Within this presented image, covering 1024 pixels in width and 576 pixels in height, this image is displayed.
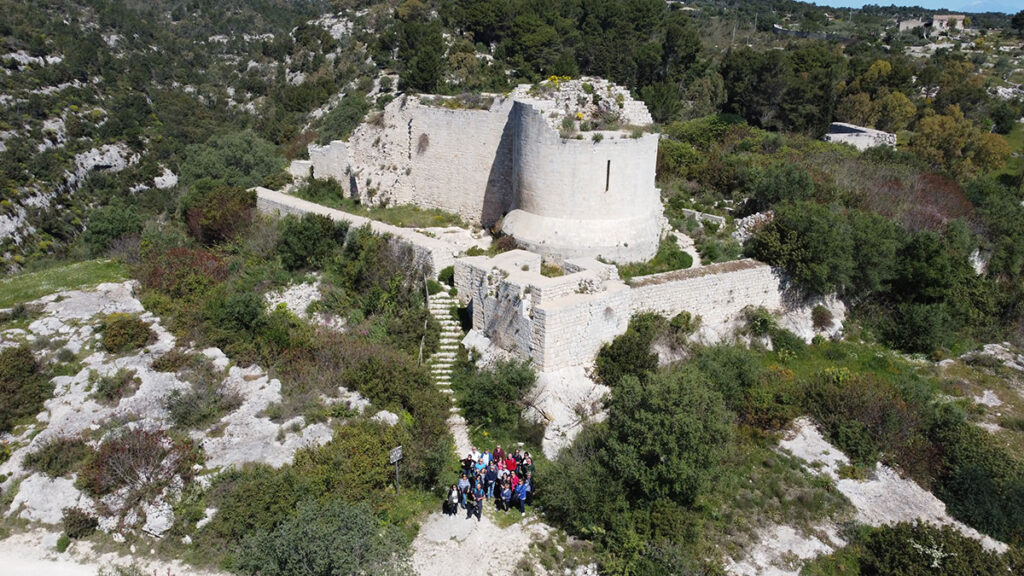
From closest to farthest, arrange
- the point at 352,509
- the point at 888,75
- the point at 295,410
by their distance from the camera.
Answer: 1. the point at 352,509
2. the point at 295,410
3. the point at 888,75

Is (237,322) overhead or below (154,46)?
below

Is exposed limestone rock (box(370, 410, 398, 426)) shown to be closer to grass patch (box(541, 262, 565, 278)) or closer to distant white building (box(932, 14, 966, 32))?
grass patch (box(541, 262, 565, 278))

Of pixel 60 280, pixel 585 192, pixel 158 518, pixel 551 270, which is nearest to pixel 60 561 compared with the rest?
pixel 158 518

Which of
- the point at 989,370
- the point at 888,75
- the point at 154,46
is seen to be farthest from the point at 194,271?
the point at 154,46

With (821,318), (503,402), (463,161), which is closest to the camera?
(503,402)

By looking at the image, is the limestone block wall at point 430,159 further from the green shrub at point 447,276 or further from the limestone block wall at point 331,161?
the green shrub at point 447,276

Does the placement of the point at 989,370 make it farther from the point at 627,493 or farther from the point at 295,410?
the point at 295,410

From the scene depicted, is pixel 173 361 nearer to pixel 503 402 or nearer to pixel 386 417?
pixel 386 417
